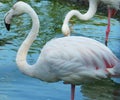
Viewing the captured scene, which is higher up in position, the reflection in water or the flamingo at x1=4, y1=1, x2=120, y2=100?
the flamingo at x1=4, y1=1, x2=120, y2=100

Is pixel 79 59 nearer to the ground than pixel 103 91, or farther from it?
farther from it

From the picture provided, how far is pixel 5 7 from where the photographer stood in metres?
13.9

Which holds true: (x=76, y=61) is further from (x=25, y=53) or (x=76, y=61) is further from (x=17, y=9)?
(x=17, y=9)

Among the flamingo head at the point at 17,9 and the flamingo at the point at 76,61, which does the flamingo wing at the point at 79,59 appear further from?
the flamingo head at the point at 17,9

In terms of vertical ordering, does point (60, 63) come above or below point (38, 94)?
above

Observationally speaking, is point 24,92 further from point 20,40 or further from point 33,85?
point 20,40

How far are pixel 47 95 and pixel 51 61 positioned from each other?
1067mm

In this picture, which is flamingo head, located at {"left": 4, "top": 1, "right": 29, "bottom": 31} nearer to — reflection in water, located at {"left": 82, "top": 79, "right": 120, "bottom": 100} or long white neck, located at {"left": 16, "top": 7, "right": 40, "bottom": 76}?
long white neck, located at {"left": 16, "top": 7, "right": 40, "bottom": 76}

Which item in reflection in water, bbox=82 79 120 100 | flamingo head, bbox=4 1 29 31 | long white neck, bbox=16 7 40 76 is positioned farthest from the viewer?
reflection in water, bbox=82 79 120 100

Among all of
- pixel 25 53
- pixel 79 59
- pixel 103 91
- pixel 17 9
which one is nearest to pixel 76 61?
pixel 79 59

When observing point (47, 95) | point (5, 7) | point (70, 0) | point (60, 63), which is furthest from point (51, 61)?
point (70, 0)

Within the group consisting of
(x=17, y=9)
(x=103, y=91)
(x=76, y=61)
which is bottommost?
(x=103, y=91)

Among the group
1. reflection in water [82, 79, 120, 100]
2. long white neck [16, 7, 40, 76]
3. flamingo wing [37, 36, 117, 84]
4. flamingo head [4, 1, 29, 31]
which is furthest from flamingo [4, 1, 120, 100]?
reflection in water [82, 79, 120, 100]

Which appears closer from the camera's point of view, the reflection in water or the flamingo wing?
the flamingo wing
